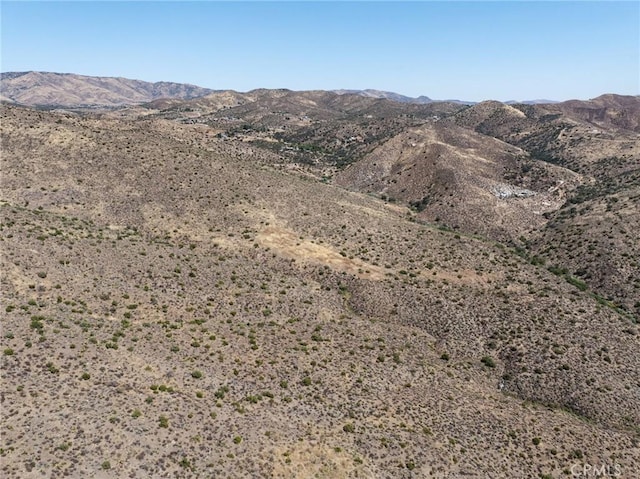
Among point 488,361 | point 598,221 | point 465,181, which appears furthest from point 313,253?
point 465,181

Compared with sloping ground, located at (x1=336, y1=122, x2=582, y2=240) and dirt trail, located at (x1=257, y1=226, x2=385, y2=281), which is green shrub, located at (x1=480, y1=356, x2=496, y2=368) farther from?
sloping ground, located at (x1=336, y1=122, x2=582, y2=240)

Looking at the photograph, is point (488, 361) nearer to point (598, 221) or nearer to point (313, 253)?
point (313, 253)

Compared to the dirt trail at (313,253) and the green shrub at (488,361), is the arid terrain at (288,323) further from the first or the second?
the green shrub at (488,361)

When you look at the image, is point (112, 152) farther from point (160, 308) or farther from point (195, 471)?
point (195, 471)

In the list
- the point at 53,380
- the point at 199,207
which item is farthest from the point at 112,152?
the point at 53,380

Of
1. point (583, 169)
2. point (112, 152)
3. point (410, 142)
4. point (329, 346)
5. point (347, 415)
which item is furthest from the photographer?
point (410, 142)

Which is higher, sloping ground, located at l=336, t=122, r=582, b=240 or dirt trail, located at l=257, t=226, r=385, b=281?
sloping ground, located at l=336, t=122, r=582, b=240

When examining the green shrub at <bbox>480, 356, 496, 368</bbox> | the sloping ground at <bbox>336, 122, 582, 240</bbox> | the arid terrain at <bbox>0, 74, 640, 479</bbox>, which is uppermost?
the sloping ground at <bbox>336, 122, 582, 240</bbox>

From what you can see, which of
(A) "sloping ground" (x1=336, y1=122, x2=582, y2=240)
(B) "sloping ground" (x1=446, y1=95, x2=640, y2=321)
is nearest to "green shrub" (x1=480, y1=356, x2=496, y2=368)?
(B) "sloping ground" (x1=446, y1=95, x2=640, y2=321)
